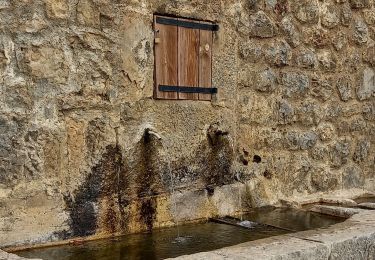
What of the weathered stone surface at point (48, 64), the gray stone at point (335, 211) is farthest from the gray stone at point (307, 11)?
the weathered stone surface at point (48, 64)

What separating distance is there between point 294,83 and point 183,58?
3.72 ft

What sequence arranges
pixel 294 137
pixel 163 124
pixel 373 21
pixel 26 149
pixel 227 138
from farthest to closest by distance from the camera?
pixel 373 21 → pixel 294 137 → pixel 227 138 → pixel 163 124 → pixel 26 149

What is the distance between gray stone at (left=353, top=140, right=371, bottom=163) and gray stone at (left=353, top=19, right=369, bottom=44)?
896 millimetres

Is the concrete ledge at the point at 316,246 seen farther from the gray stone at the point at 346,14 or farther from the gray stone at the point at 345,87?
the gray stone at the point at 346,14

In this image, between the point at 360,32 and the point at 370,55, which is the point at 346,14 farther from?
the point at 370,55

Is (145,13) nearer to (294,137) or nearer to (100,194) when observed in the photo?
(100,194)

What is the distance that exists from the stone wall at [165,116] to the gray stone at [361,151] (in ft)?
0.05

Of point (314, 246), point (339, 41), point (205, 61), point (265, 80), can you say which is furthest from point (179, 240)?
point (339, 41)

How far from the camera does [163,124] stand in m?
3.53

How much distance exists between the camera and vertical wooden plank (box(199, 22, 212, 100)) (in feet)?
12.3

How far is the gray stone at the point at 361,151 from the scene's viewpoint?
4.92m

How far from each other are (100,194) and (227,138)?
1089mm

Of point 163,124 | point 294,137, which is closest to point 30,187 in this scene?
point 163,124

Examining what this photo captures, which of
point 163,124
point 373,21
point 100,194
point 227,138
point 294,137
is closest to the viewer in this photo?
point 100,194
